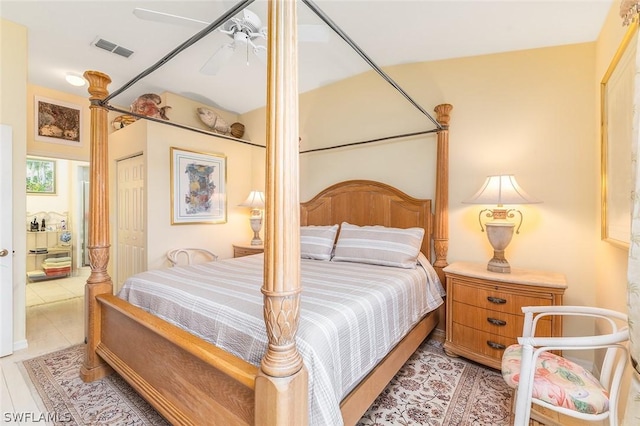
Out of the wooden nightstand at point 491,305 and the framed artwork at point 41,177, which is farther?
the framed artwork at point 41,177

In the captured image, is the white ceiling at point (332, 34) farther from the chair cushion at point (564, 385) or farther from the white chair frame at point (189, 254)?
the chair cushion at point (564, 385)

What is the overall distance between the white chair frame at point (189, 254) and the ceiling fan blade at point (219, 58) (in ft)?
7.41

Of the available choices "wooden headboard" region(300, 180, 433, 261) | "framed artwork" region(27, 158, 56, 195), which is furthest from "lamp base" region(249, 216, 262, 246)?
"framed artwork" region(27, 158, 56, 195)

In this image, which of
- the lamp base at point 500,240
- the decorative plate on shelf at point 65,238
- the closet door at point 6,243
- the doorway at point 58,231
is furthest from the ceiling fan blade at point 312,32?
the decorative plate on shelf at point 65,238

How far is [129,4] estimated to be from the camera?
224cm

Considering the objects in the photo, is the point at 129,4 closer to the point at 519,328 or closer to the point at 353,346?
the point at 353,346

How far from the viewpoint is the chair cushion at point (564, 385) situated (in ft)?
4.07

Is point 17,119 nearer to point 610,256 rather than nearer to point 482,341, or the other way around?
point 482,341

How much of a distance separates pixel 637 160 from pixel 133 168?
4576mm

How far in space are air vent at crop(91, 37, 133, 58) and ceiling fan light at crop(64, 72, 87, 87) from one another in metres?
0.94

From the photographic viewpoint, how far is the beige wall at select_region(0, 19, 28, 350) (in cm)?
251

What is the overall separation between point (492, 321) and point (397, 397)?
0.93m

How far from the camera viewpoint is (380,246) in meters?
2.66

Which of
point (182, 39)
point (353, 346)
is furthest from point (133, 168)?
point (353, 346)
